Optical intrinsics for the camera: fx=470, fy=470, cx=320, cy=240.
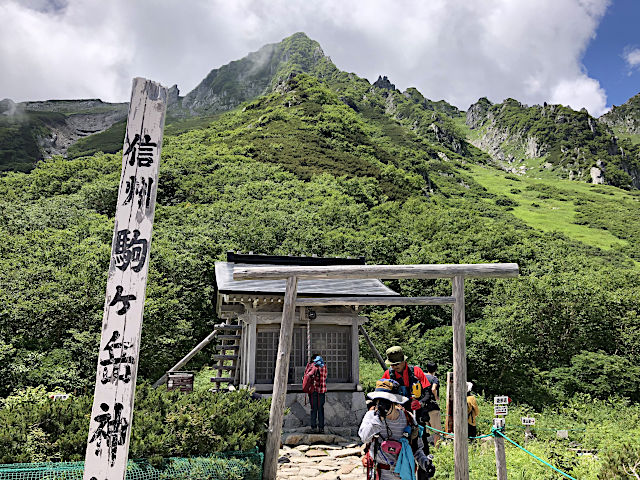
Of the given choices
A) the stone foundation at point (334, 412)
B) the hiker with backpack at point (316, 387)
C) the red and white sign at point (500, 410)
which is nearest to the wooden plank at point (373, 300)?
the red and white sign at point (500, 410)

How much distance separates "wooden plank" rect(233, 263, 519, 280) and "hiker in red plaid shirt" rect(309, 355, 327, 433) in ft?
12.7

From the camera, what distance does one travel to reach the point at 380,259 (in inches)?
1254

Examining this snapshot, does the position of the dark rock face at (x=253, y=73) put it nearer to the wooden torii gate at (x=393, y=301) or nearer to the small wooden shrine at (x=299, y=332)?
the small wooden shrine at (x=299, y=332)

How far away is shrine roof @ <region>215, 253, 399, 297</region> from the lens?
1144 cm

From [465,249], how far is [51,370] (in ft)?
90.7

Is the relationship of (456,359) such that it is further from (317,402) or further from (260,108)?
(260,108)

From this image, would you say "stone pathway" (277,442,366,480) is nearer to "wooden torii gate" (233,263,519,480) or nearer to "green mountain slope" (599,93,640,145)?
"wooden torii gate" (233,263,519,480)

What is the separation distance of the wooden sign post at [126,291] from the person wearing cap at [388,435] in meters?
2.32

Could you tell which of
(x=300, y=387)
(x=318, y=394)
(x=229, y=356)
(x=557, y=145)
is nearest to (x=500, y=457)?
(x=318, y=394)

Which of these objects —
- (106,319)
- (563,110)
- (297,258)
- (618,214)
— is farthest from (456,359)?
(563,110)

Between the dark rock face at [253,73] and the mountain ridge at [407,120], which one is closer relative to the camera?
the mountain ridge at [407,120]

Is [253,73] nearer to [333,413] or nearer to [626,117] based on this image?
[626,117]

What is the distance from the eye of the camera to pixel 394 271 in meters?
7.03

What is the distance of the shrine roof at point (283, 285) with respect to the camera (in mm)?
11442
